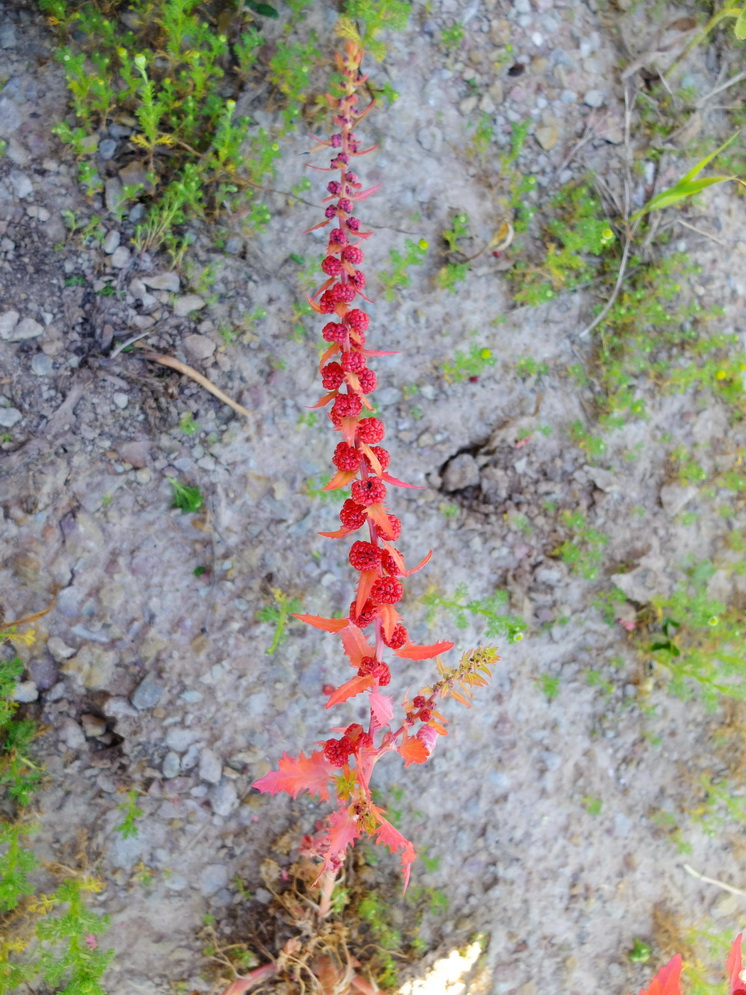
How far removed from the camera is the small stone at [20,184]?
11.6ft

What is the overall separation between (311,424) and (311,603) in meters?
0.90

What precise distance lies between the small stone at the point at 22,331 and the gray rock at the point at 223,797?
2369 millimetres

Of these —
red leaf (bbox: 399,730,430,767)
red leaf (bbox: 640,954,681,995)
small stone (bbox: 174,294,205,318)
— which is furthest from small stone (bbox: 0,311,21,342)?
red leaf (bbox: 640,954,681,995)

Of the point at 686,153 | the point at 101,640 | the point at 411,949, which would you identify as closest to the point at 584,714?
the point at 411,949

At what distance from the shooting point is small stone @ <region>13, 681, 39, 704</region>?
3.48 metres

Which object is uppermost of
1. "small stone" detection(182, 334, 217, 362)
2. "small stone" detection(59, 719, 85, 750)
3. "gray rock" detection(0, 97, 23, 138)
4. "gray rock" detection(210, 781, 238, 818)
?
"gray rock" detection(0, 97, 23, 138)

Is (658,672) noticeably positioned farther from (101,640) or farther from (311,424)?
(101,640)

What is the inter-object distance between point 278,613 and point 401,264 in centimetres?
189

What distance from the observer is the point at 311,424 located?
3715 mm

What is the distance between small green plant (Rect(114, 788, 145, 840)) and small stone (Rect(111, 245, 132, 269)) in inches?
101

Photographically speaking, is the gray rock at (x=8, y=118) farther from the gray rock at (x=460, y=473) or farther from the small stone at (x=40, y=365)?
the gray rock at (x=460, y=473)

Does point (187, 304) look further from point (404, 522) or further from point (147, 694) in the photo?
point (147, 694)

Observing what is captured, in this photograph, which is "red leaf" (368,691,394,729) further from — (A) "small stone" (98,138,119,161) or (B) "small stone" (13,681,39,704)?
(A) "small stone" (98,138,119,161)

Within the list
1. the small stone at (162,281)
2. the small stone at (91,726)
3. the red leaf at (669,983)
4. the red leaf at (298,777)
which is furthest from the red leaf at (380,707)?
the small stone at (162,281)
